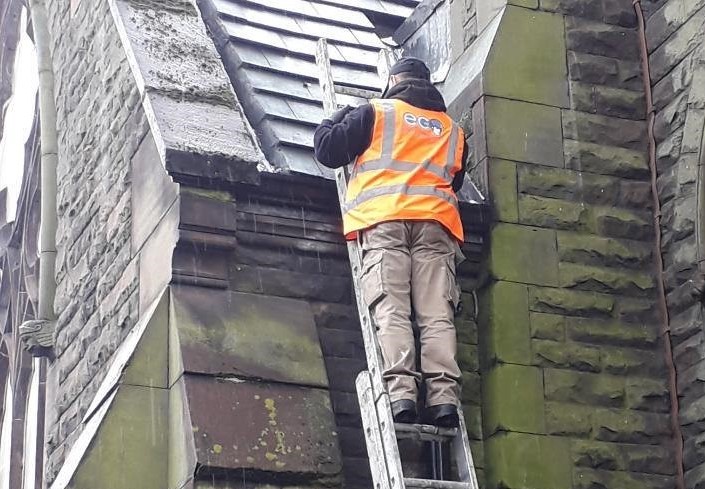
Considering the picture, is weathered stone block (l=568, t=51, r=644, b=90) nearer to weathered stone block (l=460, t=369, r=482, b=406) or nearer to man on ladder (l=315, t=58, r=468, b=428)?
man on ladder (l=315, t=58, r=468, b=428)

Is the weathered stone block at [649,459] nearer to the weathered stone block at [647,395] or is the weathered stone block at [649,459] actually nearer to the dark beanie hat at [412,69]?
the weathered stone block at [647,395]

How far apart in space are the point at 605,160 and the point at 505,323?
125 centimetres

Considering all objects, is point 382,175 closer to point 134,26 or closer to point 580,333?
point 580,333

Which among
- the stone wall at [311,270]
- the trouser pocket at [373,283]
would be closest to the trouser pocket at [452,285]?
the trouser pocket at [373,283]

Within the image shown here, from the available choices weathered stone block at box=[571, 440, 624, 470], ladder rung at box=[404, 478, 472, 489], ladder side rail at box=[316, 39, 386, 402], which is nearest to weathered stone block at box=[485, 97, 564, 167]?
ladder side rail at box=[316, 39, 386, 402]

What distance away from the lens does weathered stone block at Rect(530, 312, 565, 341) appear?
8.21 meters

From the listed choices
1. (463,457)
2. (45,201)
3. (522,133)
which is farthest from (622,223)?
(45,201)

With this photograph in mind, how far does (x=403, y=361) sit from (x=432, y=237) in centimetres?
73

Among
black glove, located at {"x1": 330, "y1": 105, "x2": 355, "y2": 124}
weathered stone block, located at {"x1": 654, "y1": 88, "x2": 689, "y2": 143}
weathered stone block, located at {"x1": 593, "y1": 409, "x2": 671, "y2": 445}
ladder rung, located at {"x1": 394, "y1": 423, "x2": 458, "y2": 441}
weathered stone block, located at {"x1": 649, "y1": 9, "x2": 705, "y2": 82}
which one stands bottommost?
ladder rung, located at {"x1": 394, "y1": 423, "x2": 458, "y2": 441}

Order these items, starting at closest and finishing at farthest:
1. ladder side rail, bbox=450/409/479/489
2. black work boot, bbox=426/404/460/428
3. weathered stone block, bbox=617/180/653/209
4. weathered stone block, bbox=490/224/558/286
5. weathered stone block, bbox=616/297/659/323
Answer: ladder side rail, bbox=450/409/479/489 → black work boot, bbox=426/404/460/428 → weathered stone block, bbox=490/224/558/286 → weathered stone block, bbox=616/297/659/323 → weathered stone block, bbox=617/180/653/209

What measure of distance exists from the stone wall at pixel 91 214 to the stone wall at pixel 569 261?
A: 2.04m

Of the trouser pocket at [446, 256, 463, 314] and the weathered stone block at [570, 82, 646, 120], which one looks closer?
the trouser pocket at [446, 256, 463, 314]

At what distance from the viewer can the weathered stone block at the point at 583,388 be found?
319 inches

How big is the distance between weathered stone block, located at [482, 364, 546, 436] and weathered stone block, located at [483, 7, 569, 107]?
164 cm
